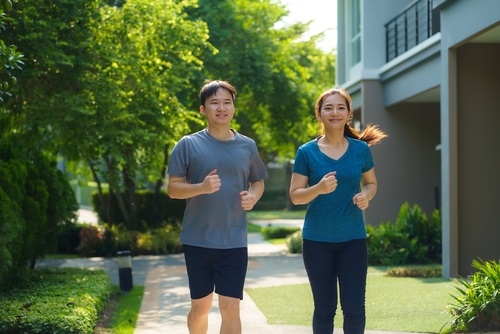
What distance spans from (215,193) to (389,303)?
5.76m

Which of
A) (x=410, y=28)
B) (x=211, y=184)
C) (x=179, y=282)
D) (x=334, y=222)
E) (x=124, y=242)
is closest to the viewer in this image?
(x=211, y=184)

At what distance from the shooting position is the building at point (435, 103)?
47.8 ft

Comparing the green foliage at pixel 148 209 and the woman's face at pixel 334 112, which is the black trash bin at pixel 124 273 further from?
the green foliage at pixel 148 209

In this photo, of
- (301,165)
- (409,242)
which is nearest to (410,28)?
(409,242)

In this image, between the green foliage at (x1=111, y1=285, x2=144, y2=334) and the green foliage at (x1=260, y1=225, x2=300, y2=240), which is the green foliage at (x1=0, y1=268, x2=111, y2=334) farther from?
the green foliage at (x1=260, y1=225, x2=300, y2=240)

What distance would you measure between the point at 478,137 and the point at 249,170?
864 centimetres

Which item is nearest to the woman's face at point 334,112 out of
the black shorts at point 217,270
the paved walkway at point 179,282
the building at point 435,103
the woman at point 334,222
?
the woman at point 334,222

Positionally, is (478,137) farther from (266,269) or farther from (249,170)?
(249,170)

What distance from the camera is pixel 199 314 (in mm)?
6723

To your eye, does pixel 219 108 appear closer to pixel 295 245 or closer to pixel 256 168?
pixel 256 168

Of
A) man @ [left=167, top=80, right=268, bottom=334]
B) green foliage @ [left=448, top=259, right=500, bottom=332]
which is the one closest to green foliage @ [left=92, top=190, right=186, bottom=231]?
green foliage @ [left=448, top=259, right=500, bottom=332]

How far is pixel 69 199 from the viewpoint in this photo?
14391 millimetres

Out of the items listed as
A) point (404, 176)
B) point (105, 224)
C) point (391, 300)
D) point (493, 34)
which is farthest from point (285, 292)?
point (105, 224)

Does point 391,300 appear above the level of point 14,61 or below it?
below
